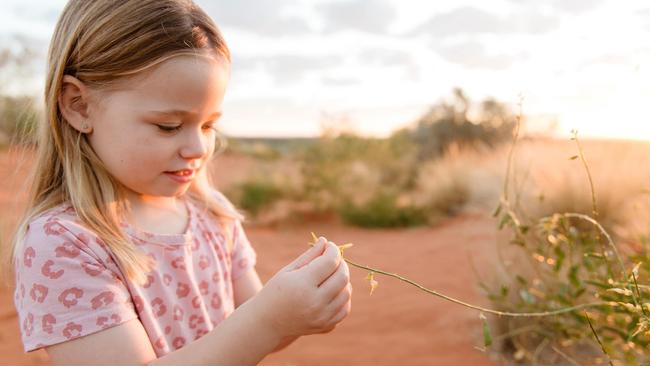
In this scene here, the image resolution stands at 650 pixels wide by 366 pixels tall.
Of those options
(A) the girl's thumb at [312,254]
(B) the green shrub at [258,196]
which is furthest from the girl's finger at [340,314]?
(B) the green shrub at [258,196]

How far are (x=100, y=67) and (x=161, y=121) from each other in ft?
0.73

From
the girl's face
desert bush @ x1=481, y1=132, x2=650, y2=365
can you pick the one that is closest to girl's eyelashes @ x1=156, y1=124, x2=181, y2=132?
the girl's face

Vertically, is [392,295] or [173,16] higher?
[173,16]

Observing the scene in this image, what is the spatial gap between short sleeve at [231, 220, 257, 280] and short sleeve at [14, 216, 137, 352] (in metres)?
0.53

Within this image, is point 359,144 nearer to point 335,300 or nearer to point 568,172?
point 568,172

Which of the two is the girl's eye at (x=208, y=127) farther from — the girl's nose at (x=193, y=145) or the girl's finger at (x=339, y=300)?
the girl's finger at (x=339, y=300)

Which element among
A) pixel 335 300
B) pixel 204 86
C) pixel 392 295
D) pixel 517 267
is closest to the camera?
pixel 335 300

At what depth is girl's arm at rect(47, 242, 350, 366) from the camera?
4.22 ft

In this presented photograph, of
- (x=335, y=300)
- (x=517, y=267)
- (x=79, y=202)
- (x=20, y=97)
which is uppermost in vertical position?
(x=20, y=97)

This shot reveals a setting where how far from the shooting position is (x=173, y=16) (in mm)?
1562

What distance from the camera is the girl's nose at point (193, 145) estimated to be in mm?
1508

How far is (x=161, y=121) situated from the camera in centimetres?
146

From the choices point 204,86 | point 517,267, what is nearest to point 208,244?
point 204,86

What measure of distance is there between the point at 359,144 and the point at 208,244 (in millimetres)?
8012
